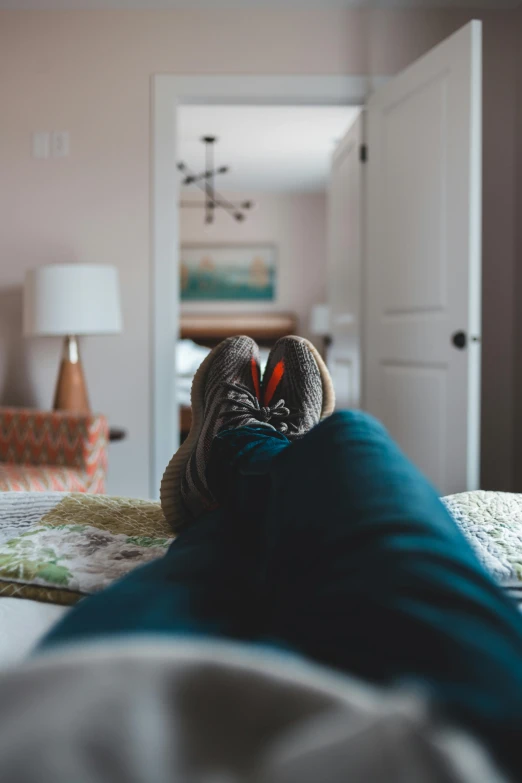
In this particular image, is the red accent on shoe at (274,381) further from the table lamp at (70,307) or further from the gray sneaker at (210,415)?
the table lamp at (70,307)

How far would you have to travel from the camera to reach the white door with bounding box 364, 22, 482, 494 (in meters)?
2.33

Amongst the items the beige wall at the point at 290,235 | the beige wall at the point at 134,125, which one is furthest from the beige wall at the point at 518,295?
the beige wall at the point at 290,235

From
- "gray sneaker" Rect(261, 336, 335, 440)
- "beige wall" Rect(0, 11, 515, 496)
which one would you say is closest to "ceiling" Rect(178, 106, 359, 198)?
"beige wall" Rect(0, 11, 515, 496)

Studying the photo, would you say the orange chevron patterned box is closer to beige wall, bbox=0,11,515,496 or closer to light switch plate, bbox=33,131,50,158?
beige wall, bbox=0,11,515,496

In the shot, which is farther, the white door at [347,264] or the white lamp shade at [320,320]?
the white lamp shade at [320,320]

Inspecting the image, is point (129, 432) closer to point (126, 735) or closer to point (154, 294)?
point (154, 294)

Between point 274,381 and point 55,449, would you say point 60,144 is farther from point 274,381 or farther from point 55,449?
point 274,381

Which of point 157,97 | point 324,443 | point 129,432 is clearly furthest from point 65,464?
point 324,443

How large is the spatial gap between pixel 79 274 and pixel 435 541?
2.31 metres

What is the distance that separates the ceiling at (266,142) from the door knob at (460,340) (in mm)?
→ 1925

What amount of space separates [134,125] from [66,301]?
0.89 meters

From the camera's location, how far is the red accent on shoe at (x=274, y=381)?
122 centimetres

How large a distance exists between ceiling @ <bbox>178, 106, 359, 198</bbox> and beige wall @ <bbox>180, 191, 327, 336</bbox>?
0.19 metres

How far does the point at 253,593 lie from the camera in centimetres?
50
